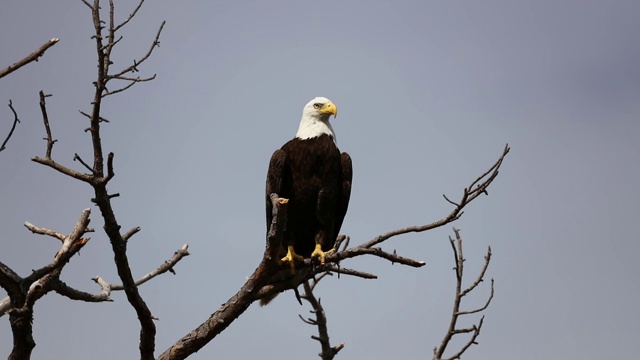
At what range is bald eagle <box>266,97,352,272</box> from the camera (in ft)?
24.4

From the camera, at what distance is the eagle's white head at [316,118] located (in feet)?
26.0

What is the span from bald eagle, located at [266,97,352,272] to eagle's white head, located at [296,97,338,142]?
0.49 feet

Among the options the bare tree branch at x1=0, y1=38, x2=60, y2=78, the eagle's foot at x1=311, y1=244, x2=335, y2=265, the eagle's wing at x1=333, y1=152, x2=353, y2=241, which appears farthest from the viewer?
the eagle's wing at x1=333, y1=152, x2=353, y2=241

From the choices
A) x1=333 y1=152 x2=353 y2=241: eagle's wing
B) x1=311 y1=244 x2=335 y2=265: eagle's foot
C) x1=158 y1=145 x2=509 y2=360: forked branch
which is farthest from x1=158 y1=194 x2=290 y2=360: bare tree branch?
x1=333 y1=152 x2=353 y2=241: eagle's wing

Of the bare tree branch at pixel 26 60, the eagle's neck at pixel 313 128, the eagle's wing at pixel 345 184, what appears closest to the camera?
the bare tree branch at pixel 26 60

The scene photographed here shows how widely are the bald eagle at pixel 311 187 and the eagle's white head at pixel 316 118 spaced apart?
15cm

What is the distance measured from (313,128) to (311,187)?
0.79 meters

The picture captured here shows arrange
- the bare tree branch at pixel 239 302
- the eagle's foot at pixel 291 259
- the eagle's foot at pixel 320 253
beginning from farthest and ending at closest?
the eagle's foot at pixel 320 253, the eagle's foot at pixel 291 259, the bare tree branch at pixel 239 302

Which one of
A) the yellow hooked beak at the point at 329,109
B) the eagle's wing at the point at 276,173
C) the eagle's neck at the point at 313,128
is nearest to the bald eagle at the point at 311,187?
the eagle's wing at the point at 276,173

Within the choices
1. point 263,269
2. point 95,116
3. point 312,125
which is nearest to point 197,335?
point 263,269

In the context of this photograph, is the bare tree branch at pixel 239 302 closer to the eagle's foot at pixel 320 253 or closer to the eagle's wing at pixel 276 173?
the eagle's foot at pixel 320 253

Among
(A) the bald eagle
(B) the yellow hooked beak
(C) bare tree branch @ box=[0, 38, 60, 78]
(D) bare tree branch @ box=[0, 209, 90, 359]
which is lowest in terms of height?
(D) bare tree branch @ box=[0, 209, 90, 359]

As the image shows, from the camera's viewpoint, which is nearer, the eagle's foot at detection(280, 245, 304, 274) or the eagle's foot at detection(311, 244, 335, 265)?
the eagle's foot at detection(280, 245, 304, 274)

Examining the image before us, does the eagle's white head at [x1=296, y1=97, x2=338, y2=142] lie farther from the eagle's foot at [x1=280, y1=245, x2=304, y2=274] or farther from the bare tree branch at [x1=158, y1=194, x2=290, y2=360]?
the bare tree branch at [x1=158, y1=194, x2=290, y2=360]
